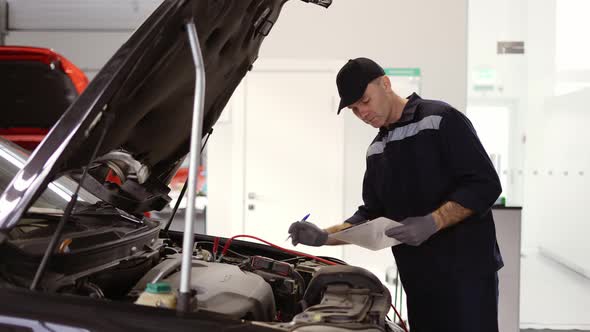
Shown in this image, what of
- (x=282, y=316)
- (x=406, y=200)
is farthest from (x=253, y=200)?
(x=282, y=316)

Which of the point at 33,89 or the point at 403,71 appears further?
the point at 403,71

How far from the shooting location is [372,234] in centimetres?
199

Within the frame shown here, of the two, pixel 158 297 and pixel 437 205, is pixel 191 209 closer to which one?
pixel 158 297

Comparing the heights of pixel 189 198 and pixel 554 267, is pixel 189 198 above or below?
above

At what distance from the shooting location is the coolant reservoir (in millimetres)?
1205

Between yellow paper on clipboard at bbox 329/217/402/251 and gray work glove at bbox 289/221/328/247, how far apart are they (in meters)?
0.11

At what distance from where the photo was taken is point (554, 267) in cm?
634

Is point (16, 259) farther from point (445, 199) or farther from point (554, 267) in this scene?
point (554, 267)

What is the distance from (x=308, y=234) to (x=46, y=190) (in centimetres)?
99

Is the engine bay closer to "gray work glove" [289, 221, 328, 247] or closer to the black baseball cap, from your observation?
"gray work glove" [289, 221, 328, 247]

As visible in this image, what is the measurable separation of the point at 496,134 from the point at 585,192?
1.18 m

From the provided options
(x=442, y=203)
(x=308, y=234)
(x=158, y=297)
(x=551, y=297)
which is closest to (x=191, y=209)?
(x=158, y=297)

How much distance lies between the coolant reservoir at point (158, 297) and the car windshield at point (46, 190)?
61 cm

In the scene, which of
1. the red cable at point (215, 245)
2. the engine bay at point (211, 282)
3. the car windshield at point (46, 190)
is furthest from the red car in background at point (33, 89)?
the engine bay at point (211, 282)
